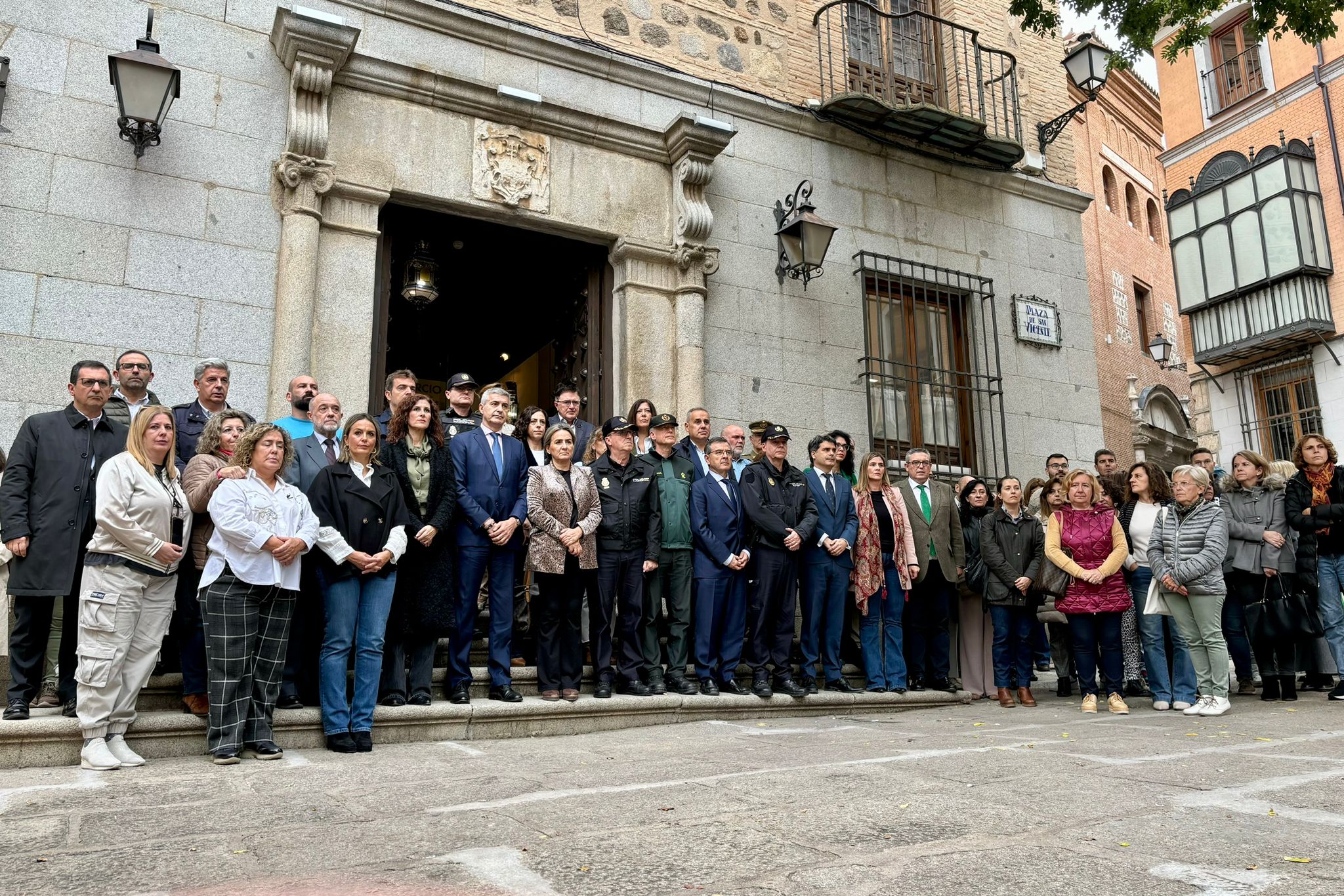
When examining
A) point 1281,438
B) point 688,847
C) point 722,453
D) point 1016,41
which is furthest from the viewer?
point 1281,438

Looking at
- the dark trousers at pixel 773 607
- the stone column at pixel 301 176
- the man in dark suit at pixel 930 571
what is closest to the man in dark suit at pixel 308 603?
the stone column at pixel 301 176

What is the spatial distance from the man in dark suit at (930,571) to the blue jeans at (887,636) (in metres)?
0.20

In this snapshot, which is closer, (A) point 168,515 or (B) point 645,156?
(A) point 168,515

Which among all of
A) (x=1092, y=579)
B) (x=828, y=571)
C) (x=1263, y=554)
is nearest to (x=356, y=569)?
(x=828, y=571)

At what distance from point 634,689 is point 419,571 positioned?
157 cm

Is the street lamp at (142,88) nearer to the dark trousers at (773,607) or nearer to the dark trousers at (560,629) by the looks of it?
the dark trousers at (560,629)

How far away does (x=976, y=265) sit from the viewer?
35.1ft

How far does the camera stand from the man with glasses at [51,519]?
4.66 meters

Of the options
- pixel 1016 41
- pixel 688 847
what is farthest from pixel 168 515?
pixel 1016 41

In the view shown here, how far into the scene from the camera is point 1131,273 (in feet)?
85.4

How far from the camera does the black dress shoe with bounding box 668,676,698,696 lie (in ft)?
20.4

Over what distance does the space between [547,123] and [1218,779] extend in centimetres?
682

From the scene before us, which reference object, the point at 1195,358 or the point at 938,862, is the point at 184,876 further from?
the point at 1195,358

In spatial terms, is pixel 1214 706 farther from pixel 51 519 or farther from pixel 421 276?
pixel 421 276
